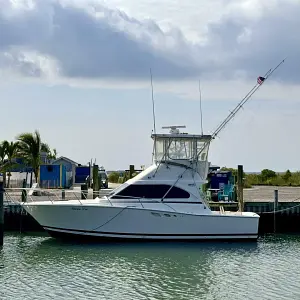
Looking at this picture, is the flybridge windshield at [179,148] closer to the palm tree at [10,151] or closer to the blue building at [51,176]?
the blue building at [51,176]

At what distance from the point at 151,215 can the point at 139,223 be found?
0.63 meters

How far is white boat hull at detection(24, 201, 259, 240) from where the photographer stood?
27.0 m

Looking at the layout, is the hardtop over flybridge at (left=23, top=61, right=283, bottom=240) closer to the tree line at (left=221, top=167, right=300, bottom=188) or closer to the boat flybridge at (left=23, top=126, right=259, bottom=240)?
the boat flybridge at (left=23, top=126, right=259, bottom=240)

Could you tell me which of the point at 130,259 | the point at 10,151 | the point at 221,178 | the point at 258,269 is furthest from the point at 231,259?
the point at 10,151

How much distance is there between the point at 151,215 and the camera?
27.0 meters

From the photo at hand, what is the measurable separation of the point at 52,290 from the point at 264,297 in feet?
20.1

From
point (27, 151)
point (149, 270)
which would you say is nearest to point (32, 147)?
point (27, 151)

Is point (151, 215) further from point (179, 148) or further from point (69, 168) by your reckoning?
point (69, 168)

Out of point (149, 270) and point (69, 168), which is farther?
point (69, 168)

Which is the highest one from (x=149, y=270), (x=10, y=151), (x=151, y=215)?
(x=10, y=151)

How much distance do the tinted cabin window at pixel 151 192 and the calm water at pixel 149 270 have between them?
206cm

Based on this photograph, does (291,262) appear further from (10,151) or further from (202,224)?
(10,151)

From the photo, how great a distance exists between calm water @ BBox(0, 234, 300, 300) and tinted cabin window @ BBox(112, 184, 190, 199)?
6.76 ft

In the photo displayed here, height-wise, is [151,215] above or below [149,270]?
above
